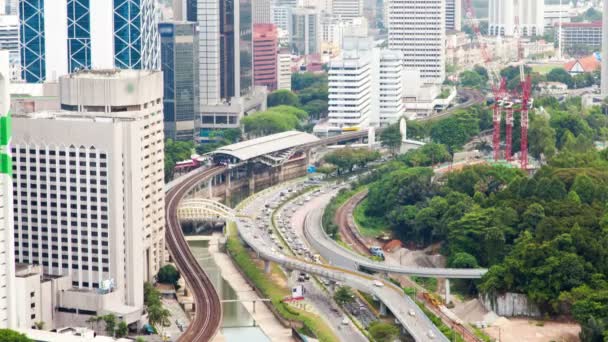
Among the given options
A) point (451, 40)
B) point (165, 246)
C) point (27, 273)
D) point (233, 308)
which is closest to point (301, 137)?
point (165, 246)

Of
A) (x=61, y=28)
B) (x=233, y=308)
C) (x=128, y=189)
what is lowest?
(x=233, y=308)

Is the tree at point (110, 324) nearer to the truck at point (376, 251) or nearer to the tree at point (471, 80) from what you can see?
the truck at point (376, 251)

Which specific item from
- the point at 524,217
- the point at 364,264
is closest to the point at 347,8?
the point at 524,217

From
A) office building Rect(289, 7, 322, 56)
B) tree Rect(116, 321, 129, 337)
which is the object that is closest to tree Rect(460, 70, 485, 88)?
office building Rect(289, 7, 322, 56)

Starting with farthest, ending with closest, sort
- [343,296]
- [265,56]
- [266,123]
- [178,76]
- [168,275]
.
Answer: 1. [265,56]
2. [266,123]
3. [178,76]
4. [168,275]
5. [343,296]

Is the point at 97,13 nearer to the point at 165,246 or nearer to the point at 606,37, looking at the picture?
the point at 165,246

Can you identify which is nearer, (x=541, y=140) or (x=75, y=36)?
(x=75, y=36)

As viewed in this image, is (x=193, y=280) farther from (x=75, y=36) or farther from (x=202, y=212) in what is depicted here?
(x=75, y=36)
